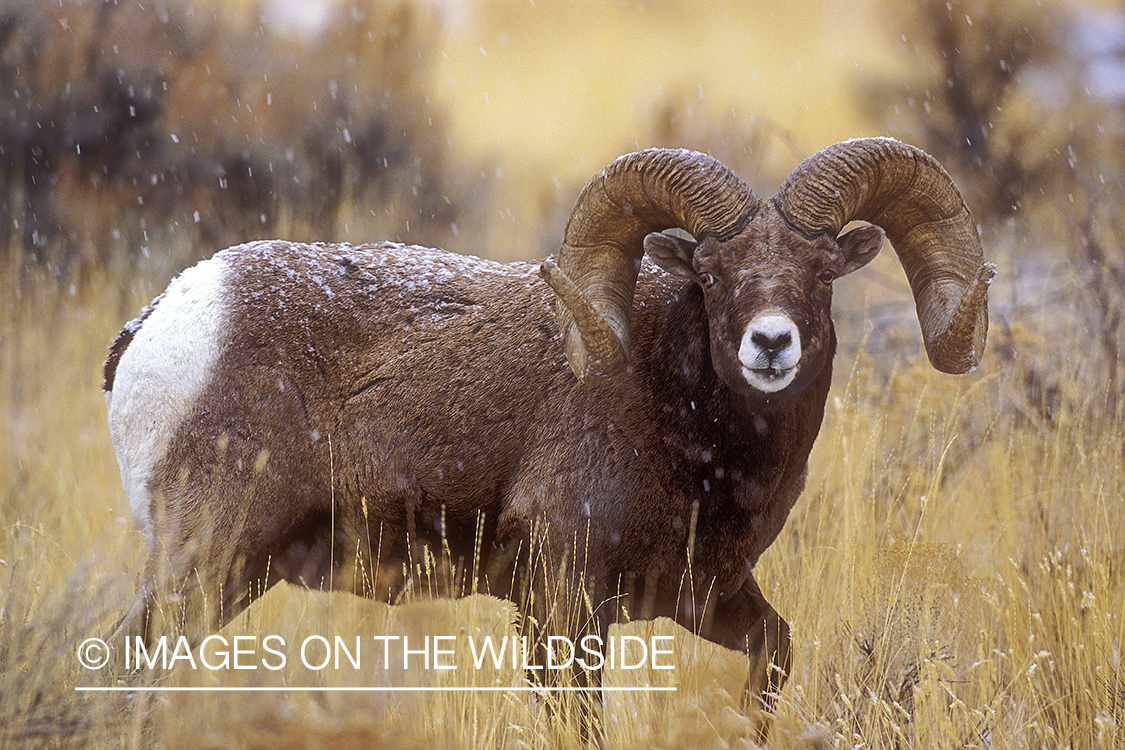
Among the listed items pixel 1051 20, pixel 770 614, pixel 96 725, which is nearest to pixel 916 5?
pixel 1051 20

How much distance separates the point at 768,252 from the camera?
12.8 ft

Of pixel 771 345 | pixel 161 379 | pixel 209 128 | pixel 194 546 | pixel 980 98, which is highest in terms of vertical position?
pixel 980 98

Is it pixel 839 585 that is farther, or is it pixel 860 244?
pixel 839 585

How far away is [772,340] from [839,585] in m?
2.12

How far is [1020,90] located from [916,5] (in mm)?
1586

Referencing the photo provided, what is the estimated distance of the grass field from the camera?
381 cm

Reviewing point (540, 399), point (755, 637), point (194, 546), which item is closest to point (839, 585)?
point (755, 637)

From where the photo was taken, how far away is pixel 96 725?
3.55 metres

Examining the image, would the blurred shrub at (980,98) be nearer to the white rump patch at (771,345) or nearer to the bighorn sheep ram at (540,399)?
the bighorn sheep ram at (540,399)

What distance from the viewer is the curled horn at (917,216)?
3.99 metres

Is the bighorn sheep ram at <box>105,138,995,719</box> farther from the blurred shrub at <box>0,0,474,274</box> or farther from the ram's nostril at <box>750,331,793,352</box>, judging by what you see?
the blurred shrub at <box>0,0,474,274</box>

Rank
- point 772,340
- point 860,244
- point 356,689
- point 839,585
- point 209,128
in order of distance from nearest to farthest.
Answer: point 772,340
point 356,689
point 860,244
point 839,585
point 209,128

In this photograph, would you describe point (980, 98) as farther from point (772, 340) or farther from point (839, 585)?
point (772, 340)

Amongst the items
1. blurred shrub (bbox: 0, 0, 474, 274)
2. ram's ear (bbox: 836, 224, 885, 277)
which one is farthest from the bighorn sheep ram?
blurred shrub (bbox: 0, 0, 474, 274)
